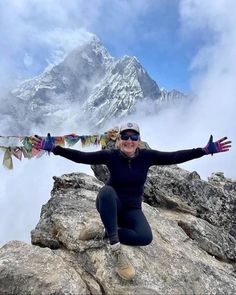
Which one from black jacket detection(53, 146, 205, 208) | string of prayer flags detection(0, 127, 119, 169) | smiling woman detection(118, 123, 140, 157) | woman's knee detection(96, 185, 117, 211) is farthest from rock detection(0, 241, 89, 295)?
string of prayer flags detection(0, 127, 119, 169)

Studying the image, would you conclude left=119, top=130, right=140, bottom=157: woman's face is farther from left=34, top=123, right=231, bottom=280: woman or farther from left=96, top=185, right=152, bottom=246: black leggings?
left=96, top=185, right=152, bottom=246: black leggings

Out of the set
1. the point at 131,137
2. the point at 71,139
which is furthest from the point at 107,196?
the point at 71,139

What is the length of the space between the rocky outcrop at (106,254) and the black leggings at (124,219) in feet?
1.27

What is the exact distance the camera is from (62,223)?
12156 mm

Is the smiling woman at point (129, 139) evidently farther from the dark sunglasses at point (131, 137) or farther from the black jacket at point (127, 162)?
the black jacket at point (127, 162)

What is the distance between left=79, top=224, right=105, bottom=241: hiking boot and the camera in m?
11.2

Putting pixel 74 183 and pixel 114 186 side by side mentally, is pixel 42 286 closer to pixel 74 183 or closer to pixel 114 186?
pixel 114 186

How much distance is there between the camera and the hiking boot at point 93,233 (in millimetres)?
11164

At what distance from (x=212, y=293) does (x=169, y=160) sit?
352cm

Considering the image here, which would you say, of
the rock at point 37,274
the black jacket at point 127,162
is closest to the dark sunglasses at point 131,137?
the black jacket at point 127,162

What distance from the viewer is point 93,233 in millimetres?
11156

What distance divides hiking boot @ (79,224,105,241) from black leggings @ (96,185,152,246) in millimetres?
542

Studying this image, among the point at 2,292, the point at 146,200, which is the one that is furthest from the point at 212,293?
the point at 146,200

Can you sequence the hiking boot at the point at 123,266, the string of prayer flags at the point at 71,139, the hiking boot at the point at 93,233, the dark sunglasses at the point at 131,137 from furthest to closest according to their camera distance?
the string of prayer flags at the point at 71,139 < the hiking boot at the point at 93,233 < the dark sunglasses at the point at 131,137 < the hiking boot at the point at 123,266
